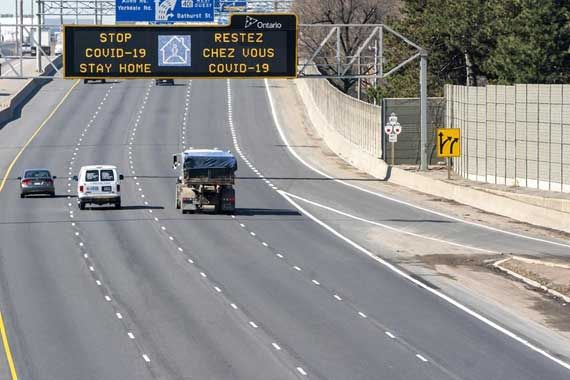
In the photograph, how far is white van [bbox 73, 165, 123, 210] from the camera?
2290 inches

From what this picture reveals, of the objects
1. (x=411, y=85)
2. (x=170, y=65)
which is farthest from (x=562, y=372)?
(x=411, y=85)

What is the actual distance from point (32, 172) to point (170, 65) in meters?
9.16

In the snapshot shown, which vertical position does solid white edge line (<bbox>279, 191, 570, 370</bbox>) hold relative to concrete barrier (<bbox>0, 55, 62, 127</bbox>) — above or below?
below

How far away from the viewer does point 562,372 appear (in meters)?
27.3

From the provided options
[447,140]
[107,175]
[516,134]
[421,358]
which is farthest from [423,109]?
[421,358]

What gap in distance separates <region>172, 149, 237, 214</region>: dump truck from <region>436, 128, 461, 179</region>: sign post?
1283 centimetres

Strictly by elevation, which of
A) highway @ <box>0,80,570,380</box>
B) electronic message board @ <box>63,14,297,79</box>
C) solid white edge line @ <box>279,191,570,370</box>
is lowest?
solid white edge line @ <box>279,191,570,370</box>

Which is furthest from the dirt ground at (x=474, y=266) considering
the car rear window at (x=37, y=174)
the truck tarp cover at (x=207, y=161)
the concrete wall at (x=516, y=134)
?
the car rear window at (x=37, y=174)

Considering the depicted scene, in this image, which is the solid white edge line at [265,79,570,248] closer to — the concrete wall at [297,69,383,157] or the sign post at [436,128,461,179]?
the concrete wall at [297,69,383,157]

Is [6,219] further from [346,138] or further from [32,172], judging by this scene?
[346,138]

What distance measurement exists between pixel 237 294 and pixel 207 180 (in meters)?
18.5

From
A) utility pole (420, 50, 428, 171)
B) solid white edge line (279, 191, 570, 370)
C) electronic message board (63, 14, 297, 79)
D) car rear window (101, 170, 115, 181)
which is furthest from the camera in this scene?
utility pole (420, 50, 428, 171)

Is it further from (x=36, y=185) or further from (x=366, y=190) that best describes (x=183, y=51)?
(x=366, y=190)

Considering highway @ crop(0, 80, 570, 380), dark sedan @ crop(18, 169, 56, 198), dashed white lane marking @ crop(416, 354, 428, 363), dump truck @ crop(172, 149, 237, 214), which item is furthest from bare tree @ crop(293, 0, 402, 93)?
dashed white lane marking @ crop(416, 354, 428, 363)
